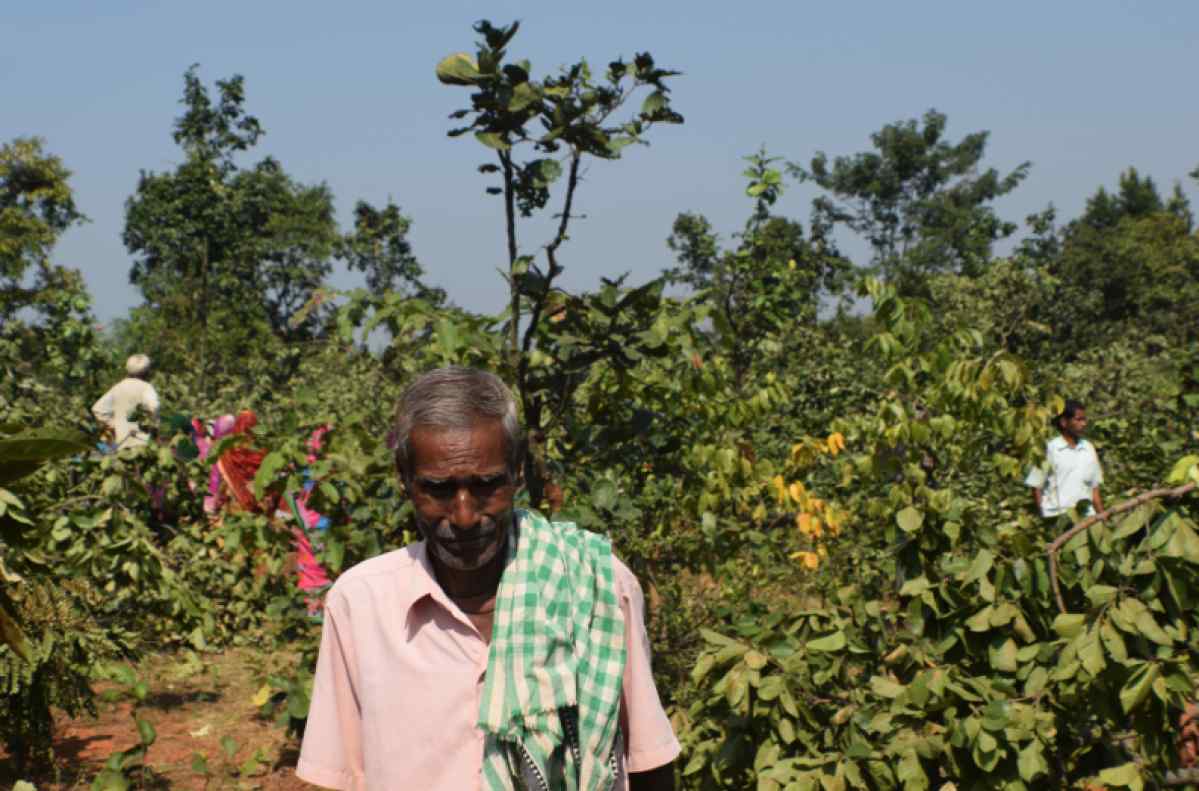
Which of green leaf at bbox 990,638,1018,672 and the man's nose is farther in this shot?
green leaf at bbox 990,638,1018,672

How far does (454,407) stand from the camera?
1745 mm

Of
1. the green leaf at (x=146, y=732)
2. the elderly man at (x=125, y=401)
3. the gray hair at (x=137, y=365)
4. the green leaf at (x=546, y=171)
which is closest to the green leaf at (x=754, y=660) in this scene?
the green leaf at (x=546, y=171)

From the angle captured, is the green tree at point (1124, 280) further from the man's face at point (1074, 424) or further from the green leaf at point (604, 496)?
the green leaf at point (604, 496)

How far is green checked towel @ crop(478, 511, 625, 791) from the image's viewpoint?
1.63m

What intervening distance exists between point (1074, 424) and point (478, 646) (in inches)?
214

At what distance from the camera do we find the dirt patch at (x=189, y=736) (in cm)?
461

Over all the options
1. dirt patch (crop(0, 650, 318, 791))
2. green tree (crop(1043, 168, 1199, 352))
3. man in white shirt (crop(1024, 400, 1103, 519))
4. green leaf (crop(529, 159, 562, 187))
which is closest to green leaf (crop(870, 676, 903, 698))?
green leaf (crop(529, 159, 562, 187))

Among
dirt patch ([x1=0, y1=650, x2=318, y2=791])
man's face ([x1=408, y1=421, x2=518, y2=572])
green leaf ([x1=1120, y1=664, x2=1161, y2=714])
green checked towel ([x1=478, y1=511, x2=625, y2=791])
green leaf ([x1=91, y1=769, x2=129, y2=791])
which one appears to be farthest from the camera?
dirt patch ([x1=0, y1=650, x2=318, y2=791])

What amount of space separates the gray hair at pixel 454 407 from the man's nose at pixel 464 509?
80mm

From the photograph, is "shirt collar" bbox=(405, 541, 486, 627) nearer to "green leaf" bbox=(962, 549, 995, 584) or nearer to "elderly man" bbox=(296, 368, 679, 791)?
"elderly man" bbox=(296, 368, 679, 791)

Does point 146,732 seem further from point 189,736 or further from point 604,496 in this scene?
point 604,496

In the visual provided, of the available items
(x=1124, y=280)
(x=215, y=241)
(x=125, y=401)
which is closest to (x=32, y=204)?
(x=215, y=241)

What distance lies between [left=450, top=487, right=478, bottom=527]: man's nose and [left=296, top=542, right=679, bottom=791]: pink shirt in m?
0.10

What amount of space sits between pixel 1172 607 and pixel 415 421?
5.43 ft
